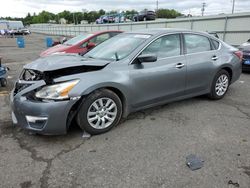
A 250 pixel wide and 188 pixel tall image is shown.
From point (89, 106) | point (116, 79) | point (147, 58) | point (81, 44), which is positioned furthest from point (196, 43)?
point (81, 44)

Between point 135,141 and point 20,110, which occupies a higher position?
point 20,110

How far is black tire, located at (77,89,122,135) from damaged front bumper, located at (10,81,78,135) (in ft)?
0.60

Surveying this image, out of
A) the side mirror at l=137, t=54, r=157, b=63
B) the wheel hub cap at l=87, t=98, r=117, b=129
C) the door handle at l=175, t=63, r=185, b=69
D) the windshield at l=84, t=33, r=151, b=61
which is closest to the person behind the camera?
the wheel hub cap at l=87, t=98, r=117, b=129

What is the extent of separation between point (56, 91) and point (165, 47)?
83.7 inches

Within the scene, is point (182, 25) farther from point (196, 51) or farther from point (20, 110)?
point (20, 110)

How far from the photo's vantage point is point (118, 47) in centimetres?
434

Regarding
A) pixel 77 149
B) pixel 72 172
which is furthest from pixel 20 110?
pixel 72 172

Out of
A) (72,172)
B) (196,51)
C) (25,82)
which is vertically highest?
(196,51)

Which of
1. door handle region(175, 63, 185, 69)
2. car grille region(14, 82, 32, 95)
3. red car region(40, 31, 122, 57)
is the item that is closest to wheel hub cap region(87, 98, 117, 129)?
car grille region(14, 82, 32, 95)

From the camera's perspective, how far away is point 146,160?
2980mm

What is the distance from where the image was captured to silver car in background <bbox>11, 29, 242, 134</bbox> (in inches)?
129

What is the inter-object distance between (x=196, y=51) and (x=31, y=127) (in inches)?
128

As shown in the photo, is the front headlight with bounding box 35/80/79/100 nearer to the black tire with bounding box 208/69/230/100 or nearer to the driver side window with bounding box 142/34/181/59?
the driver side window with bounding box 142/34/181/59

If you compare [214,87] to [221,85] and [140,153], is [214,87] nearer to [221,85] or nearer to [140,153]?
[221,85]
